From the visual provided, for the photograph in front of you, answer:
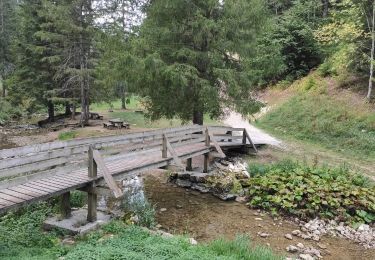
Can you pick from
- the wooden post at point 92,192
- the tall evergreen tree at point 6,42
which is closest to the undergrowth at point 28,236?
the wooden post at point 92,192

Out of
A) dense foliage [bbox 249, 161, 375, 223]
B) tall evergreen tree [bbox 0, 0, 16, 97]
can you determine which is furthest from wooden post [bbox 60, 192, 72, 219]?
tall evergreen tree [bbox 0, 0, 16, 97]

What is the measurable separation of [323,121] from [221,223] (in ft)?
37.4

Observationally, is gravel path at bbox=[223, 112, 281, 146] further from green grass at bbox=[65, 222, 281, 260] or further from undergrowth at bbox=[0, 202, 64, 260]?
undergrowth at bbox=[0, 202, 64, 260]

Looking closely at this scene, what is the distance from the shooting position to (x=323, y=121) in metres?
18.4

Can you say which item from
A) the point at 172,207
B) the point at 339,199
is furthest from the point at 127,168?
the point at 339,199

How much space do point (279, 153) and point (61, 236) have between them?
1042 cm

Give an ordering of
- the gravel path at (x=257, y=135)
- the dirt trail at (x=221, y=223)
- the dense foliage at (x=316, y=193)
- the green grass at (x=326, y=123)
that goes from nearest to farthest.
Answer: the dirt trail at (x=221, y=223), the dense foliage at (x=316, y=193), the green grass at (x=326, y=123), the gravel path at (x=257, y=135)

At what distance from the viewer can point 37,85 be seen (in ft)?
82.7

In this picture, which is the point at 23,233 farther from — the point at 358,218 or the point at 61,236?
the point at 358,218

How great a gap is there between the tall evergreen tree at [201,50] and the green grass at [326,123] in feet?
16.1

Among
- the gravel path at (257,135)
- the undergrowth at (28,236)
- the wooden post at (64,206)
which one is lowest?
the undergrowth at (28,236)

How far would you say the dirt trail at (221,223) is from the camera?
8.15 metres

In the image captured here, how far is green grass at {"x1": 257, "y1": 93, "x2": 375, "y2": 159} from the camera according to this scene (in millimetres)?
15805

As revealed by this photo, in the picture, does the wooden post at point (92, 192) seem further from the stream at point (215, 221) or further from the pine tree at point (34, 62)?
the pine tree at point (34, 62)
